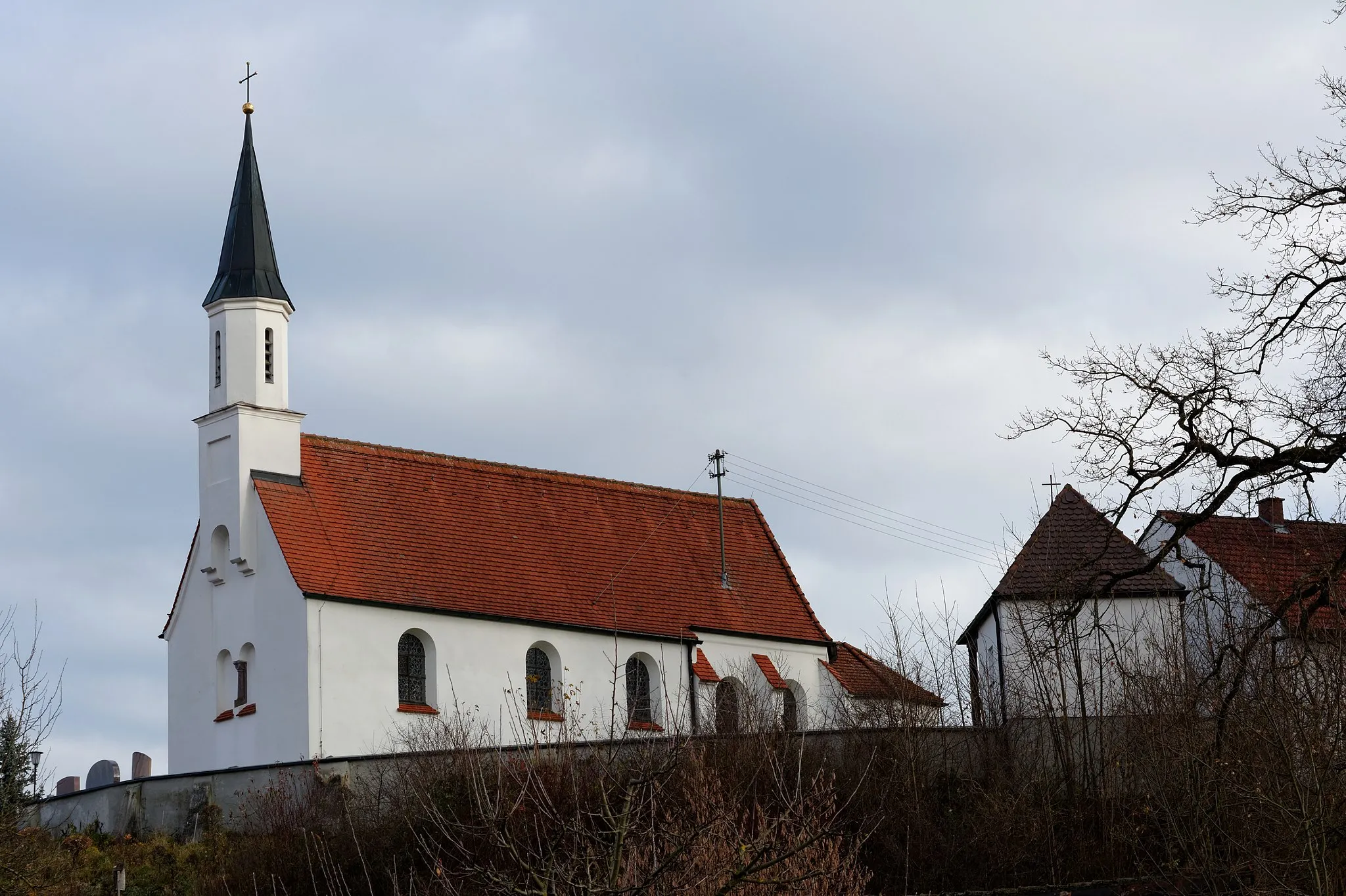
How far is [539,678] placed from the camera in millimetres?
39500

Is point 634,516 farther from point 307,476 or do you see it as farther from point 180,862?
point 180,862

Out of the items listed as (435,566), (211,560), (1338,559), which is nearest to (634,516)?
(435,566)

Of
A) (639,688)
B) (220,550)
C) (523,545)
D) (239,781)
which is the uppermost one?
(523,545)

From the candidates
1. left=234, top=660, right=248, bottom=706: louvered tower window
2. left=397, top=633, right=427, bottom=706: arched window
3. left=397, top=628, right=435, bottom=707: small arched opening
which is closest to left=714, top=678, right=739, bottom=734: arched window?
left=397, top=628, right=435, bottom=707: small arched opening

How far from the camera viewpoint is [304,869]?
28.3m

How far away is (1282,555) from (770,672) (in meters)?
12.5

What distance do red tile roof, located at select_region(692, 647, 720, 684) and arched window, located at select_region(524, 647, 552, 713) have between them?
12.4 feet

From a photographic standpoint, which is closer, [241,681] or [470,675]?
[241,681]

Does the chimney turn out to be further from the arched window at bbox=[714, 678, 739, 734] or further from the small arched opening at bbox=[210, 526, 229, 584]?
the small arched opening at bbox=[210, 526, 229, 584]

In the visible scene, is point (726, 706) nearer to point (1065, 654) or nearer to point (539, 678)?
point (539, 678)

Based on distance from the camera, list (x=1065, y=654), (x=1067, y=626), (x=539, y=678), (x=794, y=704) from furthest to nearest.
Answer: (x=794, y=704), (x=539, y=678), (x=1065, y=654), (x=1067, y=626)

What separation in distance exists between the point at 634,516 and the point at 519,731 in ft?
30.8

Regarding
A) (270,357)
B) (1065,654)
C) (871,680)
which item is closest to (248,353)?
(270,357)

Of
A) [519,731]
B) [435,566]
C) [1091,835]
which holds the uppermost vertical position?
[435,566]
